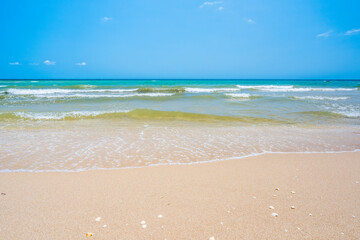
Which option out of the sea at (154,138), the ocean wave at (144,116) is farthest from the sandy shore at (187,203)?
the ocean wave at (144,116)

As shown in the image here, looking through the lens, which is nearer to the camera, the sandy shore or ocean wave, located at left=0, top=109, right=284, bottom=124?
the sandy shore

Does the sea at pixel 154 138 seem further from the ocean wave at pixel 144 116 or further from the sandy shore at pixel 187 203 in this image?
the sandy shore at pixel 187 203

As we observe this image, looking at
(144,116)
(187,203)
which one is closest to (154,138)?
(187,203)

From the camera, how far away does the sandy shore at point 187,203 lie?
7.45 feet

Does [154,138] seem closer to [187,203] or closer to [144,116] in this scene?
[187,203]

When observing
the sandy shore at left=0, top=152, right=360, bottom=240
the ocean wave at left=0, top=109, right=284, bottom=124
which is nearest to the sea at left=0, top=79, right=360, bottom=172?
the ocean wave at left=0, top=109, right=284, bottom=124

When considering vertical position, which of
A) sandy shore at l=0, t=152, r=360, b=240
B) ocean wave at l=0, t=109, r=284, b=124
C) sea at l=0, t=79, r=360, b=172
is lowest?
sandy shore at l=0, t=152, r=360, b=240

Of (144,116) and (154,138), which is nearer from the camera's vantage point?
(154,138)

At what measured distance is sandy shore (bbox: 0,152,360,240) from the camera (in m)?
2.27

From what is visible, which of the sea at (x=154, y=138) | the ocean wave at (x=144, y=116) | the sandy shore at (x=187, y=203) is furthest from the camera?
the ocean wave at (x=144, y=116)

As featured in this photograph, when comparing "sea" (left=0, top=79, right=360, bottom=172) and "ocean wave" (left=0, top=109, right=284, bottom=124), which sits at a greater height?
"ocean wave" (left=0, top=109, right=284, bottom=124)

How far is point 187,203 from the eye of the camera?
→ 9.21ft

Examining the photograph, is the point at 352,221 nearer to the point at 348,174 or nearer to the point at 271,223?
the point at 271,223

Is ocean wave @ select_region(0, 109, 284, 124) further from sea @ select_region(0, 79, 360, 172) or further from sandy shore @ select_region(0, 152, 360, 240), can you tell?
sandy shore @ select_region(0, 152, 360, 240)
